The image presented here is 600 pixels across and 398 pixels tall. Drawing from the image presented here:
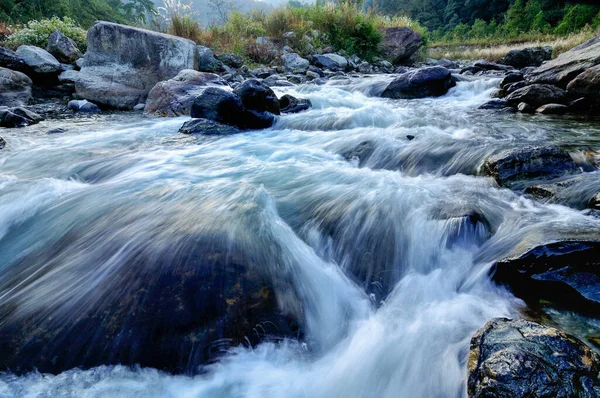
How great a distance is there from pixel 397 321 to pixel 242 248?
101 centimetres

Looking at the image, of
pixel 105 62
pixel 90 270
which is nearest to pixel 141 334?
pixel 90 270

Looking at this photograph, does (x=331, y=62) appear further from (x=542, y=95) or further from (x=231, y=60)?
(x=542, y=95)

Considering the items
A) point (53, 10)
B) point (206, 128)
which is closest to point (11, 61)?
point (206, 128)

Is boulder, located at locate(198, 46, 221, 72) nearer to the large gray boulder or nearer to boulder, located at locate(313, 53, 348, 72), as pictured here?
the large gray boulder

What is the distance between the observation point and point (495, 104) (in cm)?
648

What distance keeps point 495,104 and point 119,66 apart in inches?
331

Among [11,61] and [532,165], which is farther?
[11,61]

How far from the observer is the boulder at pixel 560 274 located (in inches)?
68.2

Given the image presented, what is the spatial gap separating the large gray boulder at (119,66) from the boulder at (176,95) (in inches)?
39.2

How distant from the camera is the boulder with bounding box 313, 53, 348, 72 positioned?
13203 mm

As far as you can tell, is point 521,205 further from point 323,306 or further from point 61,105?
point 61,105

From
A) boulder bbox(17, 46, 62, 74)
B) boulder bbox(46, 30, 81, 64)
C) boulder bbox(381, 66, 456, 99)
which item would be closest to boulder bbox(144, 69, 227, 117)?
boulder bbox(17, 46, 62, 74)

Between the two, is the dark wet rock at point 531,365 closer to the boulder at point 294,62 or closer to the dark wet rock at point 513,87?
the dark wet rock at point 513,87

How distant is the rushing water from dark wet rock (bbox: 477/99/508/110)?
1712mm
